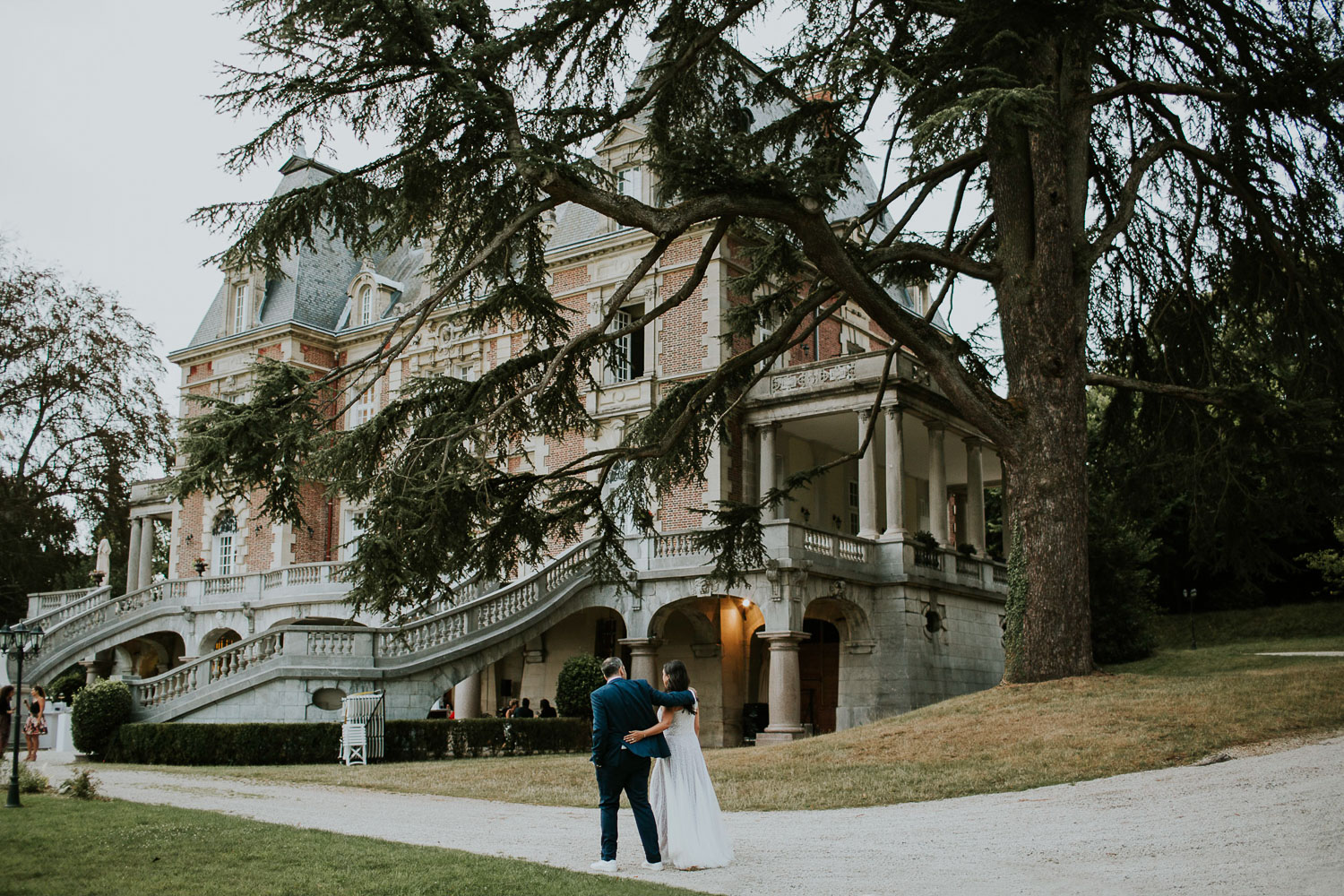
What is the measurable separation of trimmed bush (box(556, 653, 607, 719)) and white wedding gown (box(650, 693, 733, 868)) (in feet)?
47.7

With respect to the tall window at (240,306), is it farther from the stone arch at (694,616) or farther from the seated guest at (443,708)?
the stone arch at (694,616)

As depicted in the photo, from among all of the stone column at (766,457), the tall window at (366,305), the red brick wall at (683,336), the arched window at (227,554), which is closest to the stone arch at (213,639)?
the arched window at (227,554)

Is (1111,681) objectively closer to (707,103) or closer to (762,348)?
(762,348)

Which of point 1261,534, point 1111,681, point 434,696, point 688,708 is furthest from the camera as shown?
point 434,696

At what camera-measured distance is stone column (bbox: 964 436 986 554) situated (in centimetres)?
2973

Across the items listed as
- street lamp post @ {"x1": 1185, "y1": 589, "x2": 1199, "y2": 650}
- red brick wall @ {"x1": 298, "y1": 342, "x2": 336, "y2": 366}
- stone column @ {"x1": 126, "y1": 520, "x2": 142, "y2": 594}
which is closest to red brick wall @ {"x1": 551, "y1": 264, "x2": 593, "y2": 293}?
red brick wall @ {"x1": 298, "y1": 342, "x2": 336, "y2": 366}

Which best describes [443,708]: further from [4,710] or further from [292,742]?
[4,710]

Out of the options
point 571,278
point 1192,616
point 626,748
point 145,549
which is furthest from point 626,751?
point 145,549

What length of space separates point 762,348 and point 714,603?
10812 mm

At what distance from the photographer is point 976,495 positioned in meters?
30.4

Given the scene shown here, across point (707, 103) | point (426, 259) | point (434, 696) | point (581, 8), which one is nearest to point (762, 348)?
point (707, 103)

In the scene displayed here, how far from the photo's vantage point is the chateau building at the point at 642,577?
73.0 feet

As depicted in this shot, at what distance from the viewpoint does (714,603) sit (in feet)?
85.2

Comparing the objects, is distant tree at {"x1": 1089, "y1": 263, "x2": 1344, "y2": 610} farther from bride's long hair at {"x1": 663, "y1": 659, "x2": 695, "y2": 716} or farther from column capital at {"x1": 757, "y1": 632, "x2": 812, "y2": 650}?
bride's long hair at {"x1": 663, "y1": 659, "x2": 695, "y2": 716}
